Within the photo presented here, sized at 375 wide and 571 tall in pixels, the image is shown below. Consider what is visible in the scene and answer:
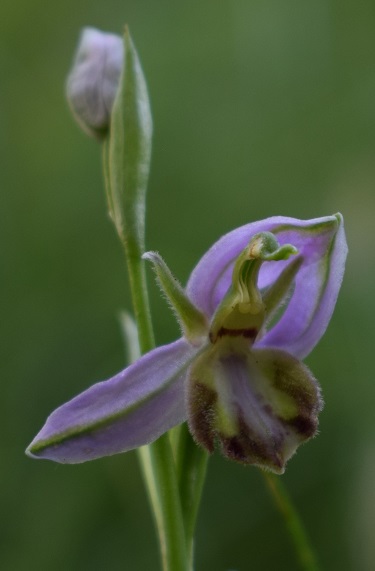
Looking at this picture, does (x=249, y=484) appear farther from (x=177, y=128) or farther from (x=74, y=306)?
(x=177, y=128)

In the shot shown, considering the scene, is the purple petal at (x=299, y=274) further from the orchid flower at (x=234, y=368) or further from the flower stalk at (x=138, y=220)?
the flower stalk at (x=138, y=220)

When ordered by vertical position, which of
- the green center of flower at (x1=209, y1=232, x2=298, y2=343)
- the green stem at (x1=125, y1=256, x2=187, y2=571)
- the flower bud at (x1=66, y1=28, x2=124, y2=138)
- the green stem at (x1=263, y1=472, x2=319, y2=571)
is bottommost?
the green stem at (x1=263, y1=472, x2=319, y2=571)

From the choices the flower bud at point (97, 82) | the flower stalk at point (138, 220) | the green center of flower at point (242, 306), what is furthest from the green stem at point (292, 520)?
the flower bud at point (97, 82)

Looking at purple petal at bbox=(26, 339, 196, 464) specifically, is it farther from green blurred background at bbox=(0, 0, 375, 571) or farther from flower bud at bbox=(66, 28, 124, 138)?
green blurred background at bbox=(0, 0, 375, 571)

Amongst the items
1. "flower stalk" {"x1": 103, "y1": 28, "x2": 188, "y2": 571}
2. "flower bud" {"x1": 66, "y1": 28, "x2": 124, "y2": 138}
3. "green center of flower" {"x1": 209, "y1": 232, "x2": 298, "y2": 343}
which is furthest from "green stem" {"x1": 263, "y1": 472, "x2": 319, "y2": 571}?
"flower bud" {"x1": 66, "y1": 28, "x2": 124, "y2": 138}

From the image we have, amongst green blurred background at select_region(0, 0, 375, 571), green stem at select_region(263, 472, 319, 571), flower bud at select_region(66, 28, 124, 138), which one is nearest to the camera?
flower bud at select_region(66, 28, 124, 138)
